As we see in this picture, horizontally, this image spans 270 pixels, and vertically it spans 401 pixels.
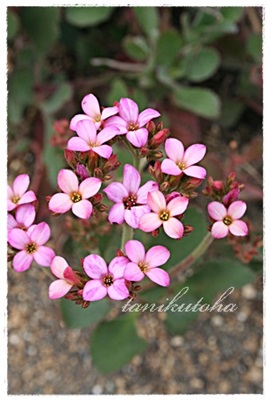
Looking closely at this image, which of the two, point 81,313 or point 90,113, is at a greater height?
point 90,113

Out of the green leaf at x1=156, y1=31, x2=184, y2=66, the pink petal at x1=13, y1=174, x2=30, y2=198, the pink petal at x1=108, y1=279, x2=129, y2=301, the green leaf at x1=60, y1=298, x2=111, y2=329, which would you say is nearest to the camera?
the pink petal at x1=108, y1=279, x2=129, y2=301

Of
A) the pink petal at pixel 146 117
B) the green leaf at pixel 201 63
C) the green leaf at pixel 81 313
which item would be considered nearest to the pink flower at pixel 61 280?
the pink petal at pixel 146 117

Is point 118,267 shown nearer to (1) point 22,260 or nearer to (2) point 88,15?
(1) point 22,260

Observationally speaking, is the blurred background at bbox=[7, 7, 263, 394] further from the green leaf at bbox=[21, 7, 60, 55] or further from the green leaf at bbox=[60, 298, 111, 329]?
the green leaf at bbox=[60, 298, 111, 329]

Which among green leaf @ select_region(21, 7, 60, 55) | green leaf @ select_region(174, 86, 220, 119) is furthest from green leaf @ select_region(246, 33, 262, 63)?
green leaf @ select_region(21, 7, 60, 55)

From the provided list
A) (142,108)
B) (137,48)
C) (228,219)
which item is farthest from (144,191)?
(137,48)
